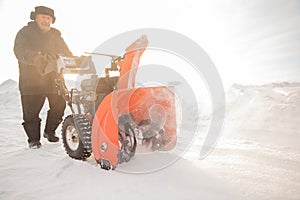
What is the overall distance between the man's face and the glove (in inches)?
47.6

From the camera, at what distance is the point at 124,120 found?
10.3 ft

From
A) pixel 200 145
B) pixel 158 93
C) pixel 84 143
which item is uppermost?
pixel 158 93

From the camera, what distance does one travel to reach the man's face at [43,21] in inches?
179

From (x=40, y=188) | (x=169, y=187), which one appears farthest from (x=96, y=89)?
(x=169, y=187)

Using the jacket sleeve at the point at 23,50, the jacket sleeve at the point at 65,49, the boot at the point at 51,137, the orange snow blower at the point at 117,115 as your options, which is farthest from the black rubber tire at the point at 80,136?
the jacket sleeve at the point at 65,49

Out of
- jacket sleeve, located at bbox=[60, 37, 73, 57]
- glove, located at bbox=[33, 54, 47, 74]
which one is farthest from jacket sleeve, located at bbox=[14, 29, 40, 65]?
jacket sleeve, located at bbox=[60, 37, 73, 57]

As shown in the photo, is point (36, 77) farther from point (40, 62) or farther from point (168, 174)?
point (168, 174)

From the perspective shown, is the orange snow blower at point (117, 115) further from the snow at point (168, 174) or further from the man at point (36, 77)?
the man at point (36, 77)

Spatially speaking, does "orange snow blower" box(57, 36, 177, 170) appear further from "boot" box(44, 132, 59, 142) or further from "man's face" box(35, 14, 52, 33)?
"boot" box(44, 132, 59, 142)

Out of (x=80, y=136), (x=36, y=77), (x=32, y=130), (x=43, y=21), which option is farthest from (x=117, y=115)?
(x=43, y=21)

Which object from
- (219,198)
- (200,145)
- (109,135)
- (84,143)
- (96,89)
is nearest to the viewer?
(219,198)

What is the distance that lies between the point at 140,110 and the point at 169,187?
1.47m

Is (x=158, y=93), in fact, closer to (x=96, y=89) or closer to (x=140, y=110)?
(x=140, y=110)

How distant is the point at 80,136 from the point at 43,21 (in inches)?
114
